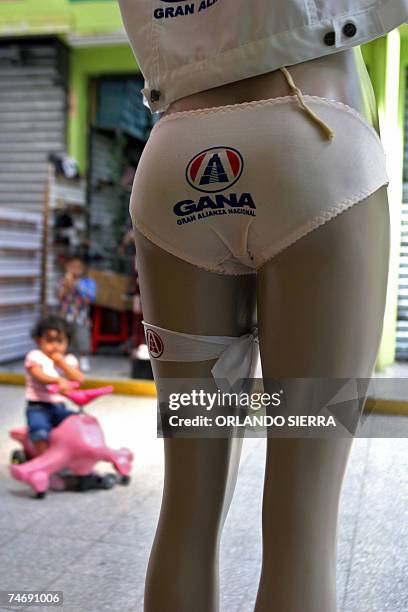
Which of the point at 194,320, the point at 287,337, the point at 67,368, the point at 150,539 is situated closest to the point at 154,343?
the point at 194,320

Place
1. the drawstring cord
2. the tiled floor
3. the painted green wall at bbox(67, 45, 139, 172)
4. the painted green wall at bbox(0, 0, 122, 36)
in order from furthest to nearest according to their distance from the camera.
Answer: the painted green wall at bbox(67, 45, 139, 172) < the painted green wall at bbox(0, 0, 122, 36) < the tiled floor < the drawstring cord

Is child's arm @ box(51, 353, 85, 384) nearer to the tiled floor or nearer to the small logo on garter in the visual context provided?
the tiled floor

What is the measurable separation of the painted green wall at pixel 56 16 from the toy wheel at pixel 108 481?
366cm

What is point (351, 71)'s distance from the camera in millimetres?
932

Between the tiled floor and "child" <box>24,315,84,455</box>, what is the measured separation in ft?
0.85

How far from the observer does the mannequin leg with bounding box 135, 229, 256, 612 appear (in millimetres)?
986

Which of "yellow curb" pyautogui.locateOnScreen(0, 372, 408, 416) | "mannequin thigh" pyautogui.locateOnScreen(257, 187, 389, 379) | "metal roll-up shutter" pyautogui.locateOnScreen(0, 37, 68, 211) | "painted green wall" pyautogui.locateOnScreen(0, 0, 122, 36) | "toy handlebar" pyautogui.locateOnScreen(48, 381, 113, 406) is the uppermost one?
"painted green wall" pyautogui.locateOnScreen(0, 0, 122, 36)

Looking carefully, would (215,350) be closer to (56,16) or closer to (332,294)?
(332,294)

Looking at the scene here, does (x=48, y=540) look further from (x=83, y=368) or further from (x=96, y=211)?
(x=96, y=211)

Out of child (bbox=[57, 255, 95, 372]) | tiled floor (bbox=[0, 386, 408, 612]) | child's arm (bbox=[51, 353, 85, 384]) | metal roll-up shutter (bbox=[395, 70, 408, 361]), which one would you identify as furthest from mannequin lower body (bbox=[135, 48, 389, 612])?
child (bbox=[57, 255, 95, 372])

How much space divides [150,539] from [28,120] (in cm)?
467

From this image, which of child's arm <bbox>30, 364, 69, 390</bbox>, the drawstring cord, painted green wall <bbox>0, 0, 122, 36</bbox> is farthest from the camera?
painted green wall <bbox>0, 0, 122, 36</bbox>

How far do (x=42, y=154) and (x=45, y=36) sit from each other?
964 mm

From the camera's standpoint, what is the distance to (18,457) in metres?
2.86
